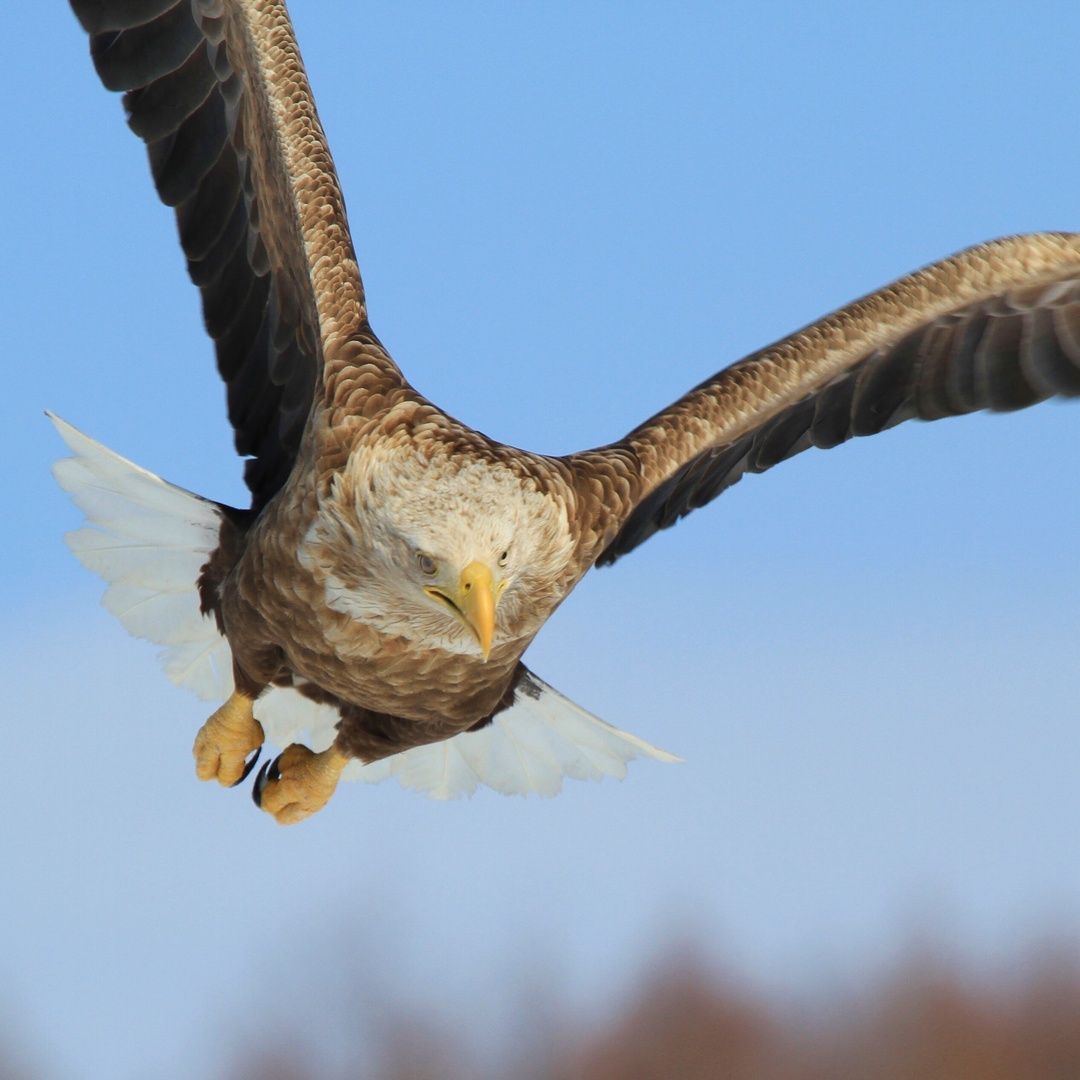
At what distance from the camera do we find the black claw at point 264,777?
5840 mm

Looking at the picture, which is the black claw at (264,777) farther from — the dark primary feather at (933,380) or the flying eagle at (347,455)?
the dark primary feather at (933,380)

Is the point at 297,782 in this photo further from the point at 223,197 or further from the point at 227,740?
the point at 223,197

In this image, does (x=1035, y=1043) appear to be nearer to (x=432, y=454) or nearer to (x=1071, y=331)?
(x=1071, y=331)

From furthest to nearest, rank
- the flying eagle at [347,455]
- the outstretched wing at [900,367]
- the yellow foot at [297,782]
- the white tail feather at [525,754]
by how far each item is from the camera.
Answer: the white tail feather at [525,754]
the yellow foot at [297,782]
the outstretched wing at [900,367]
the flying eagle at [347,455]

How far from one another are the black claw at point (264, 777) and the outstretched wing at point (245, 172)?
129cm

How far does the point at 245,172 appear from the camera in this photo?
5.02m

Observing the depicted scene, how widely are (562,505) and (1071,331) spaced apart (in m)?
1.91

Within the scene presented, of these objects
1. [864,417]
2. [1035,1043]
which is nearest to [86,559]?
[864,417]

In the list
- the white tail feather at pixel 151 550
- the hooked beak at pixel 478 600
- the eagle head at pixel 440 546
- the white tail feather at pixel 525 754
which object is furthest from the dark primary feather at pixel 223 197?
the white tail feather at pixel 525 754

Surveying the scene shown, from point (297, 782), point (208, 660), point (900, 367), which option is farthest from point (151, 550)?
point (900, 367)

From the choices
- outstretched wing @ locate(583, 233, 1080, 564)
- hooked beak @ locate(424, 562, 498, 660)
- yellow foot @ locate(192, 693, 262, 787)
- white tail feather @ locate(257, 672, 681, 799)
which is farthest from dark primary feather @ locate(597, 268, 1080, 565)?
yellow foot @ locate(192, 693, 262, 787)

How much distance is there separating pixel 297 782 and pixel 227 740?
0.28 metres

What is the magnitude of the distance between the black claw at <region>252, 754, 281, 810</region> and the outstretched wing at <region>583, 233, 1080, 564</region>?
132 cm

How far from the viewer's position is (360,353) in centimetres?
488
